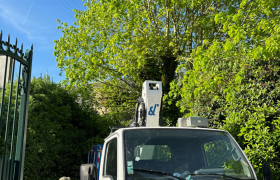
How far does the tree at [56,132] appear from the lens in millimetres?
10125

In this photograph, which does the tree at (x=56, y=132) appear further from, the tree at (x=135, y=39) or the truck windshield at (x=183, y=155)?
the truck windshield at (x=183, y=155)

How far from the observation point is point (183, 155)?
2.88m

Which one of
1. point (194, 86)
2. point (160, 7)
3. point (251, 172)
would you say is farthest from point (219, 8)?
point (251, 172)

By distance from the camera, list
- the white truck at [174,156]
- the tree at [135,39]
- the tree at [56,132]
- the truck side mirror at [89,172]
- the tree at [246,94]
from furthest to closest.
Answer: the tree at [135,39] → the tree at [56,132] → the tree at [246,94] → the truck side mirror at [89,172] → the white truck at [174,156]

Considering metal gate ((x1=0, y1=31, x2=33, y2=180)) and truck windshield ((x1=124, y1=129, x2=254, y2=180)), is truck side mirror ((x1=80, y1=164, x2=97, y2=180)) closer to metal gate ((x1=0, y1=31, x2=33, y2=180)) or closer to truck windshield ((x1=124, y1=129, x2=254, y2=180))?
truck windshield ((x1=124, y1=129, x2=254, y2=180))

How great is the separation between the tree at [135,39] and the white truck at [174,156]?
29.7 feet

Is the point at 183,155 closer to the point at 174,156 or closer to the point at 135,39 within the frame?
the point at 174,156

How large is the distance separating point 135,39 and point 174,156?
1058cm

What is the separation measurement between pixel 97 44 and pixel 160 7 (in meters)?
3.96

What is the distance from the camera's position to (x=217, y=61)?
8.35 meters

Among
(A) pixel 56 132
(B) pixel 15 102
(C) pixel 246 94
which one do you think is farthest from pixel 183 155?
(A) pixel 56 132

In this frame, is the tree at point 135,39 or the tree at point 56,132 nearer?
the tree at point 56,132

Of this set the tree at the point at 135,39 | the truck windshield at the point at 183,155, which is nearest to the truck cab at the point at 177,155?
the truck windshield at the point at 183,155

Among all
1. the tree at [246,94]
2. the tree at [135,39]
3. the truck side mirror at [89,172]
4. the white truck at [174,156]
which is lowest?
the truck side mirror at [89,172]
